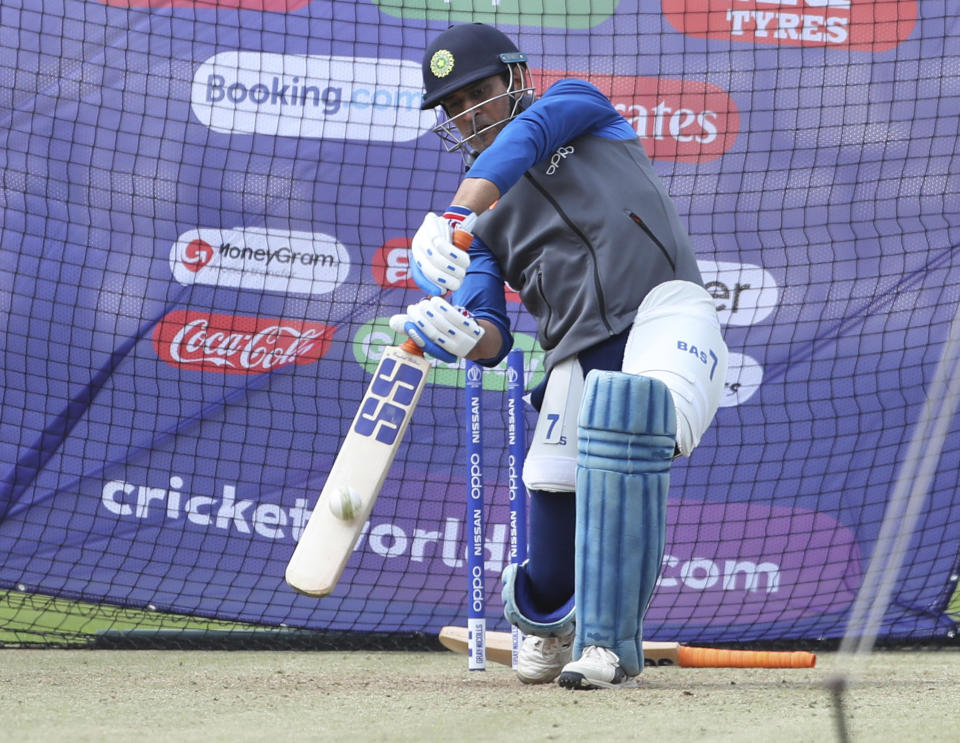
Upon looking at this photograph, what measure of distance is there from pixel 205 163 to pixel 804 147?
1.69 metres

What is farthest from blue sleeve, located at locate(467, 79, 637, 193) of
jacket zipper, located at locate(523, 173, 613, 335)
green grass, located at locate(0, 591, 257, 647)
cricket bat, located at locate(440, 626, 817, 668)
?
green grass, located at locate(0, 591, 257, 647)

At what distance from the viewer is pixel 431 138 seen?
3.42 meters

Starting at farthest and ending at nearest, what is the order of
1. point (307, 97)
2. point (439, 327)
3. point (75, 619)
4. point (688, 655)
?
point (307, 97) → point (75, 619) → point (688, 655) → point (439, 327)

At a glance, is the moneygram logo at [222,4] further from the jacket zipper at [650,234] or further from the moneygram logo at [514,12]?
the jacket zipper at [650,234]

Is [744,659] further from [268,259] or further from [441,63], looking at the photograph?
[268,259]

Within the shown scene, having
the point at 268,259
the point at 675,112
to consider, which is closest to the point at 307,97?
the point at 268,259

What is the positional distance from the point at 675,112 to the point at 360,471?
1945 mm

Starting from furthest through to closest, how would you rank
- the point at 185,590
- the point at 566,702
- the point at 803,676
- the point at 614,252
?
the point at 185,590
the point at 803,676
the point at 614,252
the point at 566,702

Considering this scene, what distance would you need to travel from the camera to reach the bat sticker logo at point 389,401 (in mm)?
1938

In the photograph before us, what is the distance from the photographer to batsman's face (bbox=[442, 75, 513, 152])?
6.81 feet

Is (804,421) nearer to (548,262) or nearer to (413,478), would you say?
(413,478)

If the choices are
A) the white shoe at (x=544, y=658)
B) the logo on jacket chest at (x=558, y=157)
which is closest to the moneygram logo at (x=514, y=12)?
the logo on jacket chest at (x=558, y=157)

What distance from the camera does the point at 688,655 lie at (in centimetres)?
238

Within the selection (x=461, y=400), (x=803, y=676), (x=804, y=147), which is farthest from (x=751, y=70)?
(x=803, y=676)
